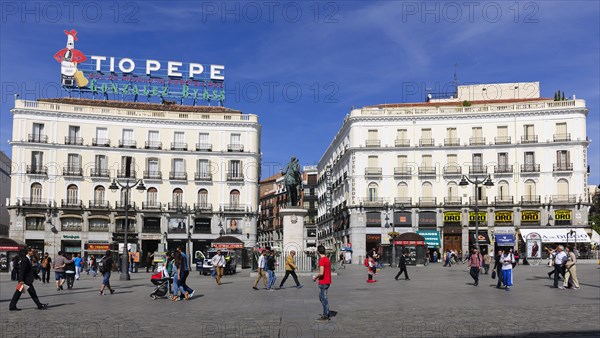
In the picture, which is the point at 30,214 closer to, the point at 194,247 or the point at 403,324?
the point at 194,247

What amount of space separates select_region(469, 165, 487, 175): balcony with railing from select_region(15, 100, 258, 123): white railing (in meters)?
22.8

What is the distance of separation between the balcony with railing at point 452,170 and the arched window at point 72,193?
3712 centimetres

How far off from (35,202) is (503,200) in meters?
45.9

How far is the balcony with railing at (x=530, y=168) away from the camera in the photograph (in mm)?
64250

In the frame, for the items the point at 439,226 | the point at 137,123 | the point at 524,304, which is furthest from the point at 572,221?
the point at 524,304

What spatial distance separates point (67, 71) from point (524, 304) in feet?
193

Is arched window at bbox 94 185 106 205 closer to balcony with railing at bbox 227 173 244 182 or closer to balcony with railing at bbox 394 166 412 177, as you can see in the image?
balcony with railing at bbox 227 173 244 182

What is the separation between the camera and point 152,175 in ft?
215

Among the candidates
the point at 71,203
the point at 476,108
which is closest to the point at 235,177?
the point at 71,203

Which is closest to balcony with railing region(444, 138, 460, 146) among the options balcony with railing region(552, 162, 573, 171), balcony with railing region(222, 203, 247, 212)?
balcony with railing region(552, 162, 573, 171)

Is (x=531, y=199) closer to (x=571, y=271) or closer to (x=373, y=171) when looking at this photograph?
(x=373, y=171)

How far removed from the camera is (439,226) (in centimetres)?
6562

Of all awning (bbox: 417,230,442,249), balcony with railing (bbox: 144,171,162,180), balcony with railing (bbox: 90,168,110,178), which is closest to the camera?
balcony with railing (bbox: 90,168,110,178)

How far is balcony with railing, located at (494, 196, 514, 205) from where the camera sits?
64.5 m
